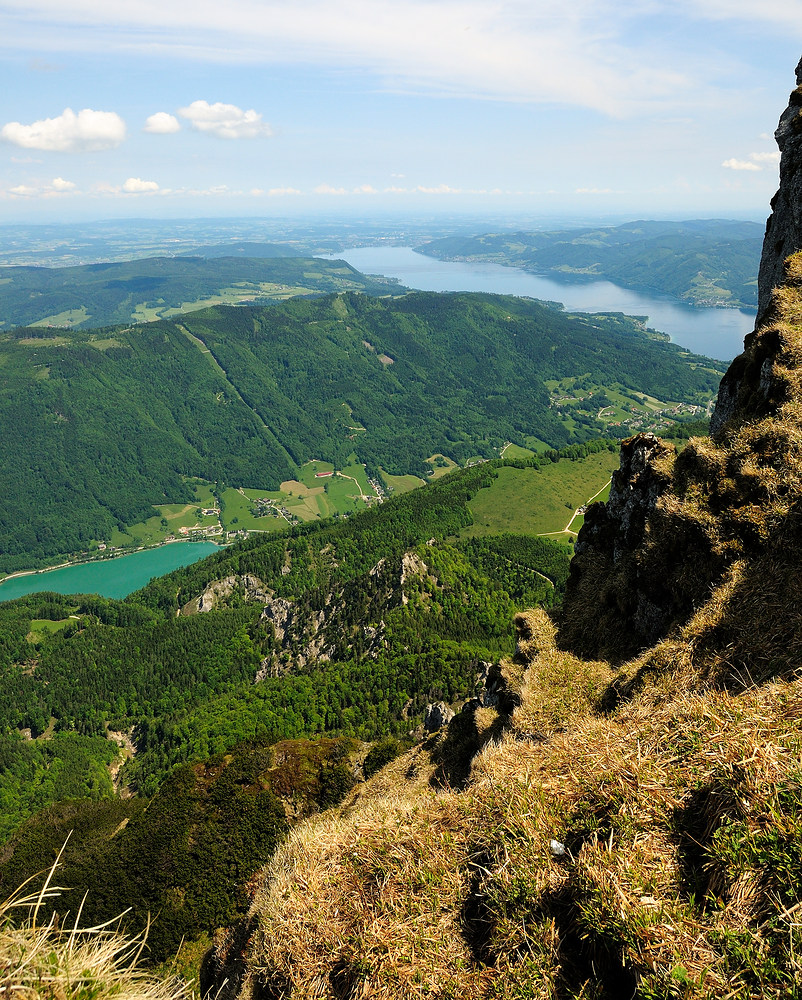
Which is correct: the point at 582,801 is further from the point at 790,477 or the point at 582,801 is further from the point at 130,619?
the point at 130,619

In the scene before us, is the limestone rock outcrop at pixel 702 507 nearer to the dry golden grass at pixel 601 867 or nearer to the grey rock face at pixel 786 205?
the grey rock face at pixel 786 205

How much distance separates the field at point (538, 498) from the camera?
164 metres

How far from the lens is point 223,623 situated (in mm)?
147250

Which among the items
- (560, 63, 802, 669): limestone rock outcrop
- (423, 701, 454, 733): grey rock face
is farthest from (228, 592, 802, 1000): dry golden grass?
(423, 701, 454, 733): grey rock face

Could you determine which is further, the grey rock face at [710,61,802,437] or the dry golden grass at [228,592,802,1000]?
the grey rock face at [710,61,802,437]

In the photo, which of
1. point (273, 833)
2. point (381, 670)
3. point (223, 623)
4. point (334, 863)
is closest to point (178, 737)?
point (381, 670)

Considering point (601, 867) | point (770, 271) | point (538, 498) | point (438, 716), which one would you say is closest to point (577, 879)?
point (601, 867)

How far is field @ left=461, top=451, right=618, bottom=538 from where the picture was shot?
164125 mm

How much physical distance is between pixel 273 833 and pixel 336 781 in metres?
6.14

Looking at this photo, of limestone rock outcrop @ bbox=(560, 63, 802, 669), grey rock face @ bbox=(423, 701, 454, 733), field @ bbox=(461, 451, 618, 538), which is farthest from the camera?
field @ bbox=(461, 451, 618, 538)

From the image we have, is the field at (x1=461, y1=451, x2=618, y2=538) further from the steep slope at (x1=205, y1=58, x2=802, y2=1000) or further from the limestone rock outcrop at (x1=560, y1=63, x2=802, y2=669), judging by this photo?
the steep slope at (x1=205, y1=58, x2=802, y2=1000)

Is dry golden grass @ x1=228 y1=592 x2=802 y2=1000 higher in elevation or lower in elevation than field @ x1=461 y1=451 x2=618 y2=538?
higher

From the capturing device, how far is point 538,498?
178 metres

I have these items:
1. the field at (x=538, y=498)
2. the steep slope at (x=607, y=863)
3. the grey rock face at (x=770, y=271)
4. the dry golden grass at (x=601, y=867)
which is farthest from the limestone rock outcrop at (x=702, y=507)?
the field at (x=538, y=498)
